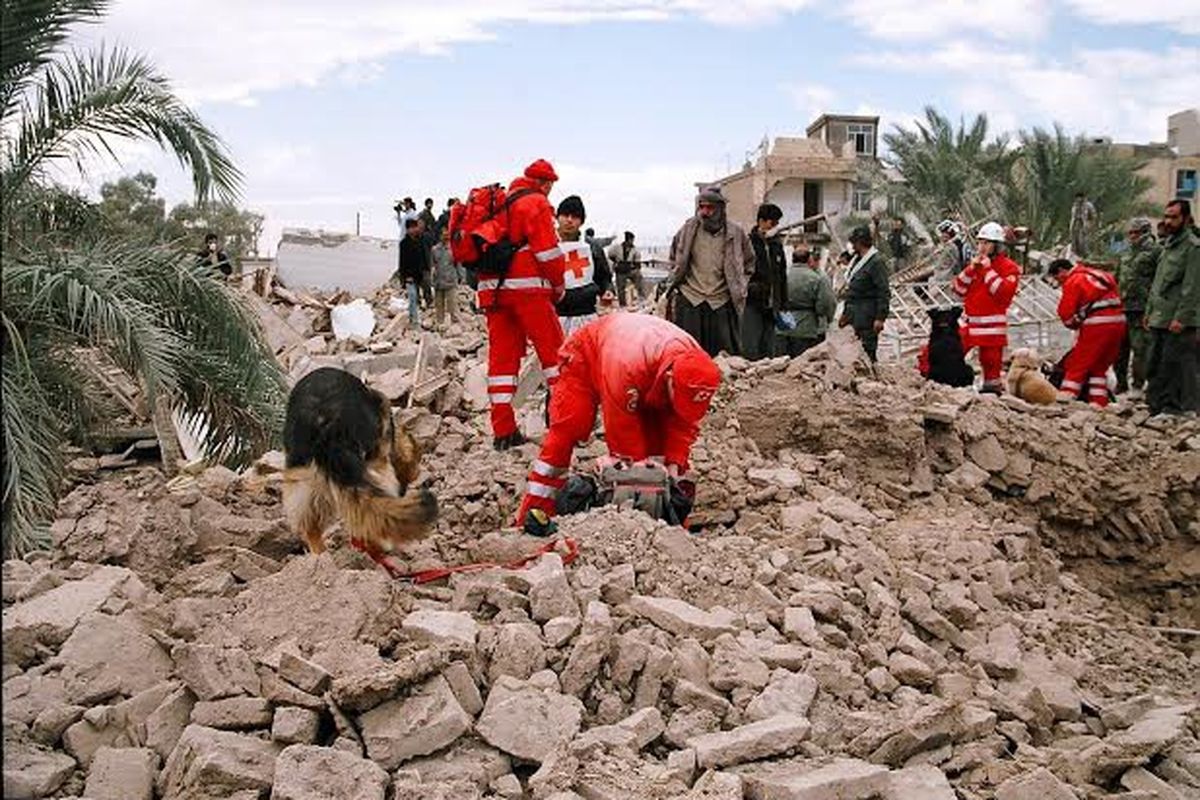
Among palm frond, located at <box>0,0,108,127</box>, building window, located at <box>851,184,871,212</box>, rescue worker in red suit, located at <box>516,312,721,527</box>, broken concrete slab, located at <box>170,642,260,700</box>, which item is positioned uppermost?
building window, located at <box>851,184,871,212</box>

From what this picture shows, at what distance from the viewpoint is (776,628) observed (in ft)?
18.4

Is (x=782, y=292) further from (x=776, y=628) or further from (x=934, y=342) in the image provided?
(x=776, y=628)

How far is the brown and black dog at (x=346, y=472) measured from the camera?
5.12 metres

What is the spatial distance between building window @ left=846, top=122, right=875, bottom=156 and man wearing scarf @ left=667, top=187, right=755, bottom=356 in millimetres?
40910

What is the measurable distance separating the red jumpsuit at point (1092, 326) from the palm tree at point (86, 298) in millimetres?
8415

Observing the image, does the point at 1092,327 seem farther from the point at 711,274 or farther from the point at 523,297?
the point at 523,297

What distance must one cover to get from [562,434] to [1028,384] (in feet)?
21.7

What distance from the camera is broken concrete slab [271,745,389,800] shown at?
12.6 ft

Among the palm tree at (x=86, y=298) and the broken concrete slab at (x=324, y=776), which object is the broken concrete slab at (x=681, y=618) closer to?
the broken concrete slab at (x=324, y=776)

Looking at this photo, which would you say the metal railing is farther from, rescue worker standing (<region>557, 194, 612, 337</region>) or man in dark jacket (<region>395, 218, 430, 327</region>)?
rescue worker standing (<region>557, 194, 612, 337</region>)

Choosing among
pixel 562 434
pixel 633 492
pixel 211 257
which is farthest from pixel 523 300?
pixel 211 257

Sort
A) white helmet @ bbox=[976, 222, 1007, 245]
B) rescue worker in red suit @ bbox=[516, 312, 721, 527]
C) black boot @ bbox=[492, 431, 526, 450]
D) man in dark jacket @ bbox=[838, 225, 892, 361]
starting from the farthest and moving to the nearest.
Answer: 1. man in dark jacket @ bbox=[838, 225, 892, 361]
2. white helmet @ bbox=[976, 222, 1007, 245]
3. black boot @ bbox=[492, 431, 526, 450]
4. rescue worker in red suit @ bbox=[516, 312, 721, 527]

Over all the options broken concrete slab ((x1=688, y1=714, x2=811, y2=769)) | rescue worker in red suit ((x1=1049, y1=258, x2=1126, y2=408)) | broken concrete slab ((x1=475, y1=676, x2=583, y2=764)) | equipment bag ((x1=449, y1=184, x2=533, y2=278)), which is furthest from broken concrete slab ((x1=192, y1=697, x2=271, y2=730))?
rescue worker in red suit ((x1=1049, y1=258, x2=1126, y2=408))

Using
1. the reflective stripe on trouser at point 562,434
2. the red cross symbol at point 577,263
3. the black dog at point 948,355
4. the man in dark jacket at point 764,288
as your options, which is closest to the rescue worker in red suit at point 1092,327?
the black dog at point 948,355
